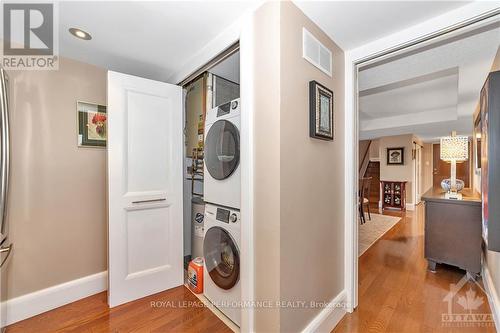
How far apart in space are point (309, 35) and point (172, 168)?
5.32 ft

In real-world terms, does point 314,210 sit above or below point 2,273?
above

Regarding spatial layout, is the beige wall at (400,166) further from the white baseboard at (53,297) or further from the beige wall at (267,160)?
the white baseboard at (53,297)

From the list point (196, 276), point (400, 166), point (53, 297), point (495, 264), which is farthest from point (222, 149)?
point (400, 166)

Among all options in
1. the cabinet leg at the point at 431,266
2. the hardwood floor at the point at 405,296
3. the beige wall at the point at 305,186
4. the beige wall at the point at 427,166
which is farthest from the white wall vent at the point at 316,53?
the beige wall at the point at 427,166

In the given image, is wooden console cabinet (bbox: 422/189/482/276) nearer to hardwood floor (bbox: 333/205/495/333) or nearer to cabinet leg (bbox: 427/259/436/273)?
cabinet leg (bbox: 427/259/436/273)

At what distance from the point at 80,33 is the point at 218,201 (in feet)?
5.29

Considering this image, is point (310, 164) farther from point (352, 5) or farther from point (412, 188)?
point (412, 188)

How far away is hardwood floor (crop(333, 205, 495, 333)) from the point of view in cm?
168

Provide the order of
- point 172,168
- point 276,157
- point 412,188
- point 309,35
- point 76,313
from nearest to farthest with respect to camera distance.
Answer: point 276,157, point 309,35, point 76,313, point 172,168, point 412,188

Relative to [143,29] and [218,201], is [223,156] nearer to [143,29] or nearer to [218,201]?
[218,201]

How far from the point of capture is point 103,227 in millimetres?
2225

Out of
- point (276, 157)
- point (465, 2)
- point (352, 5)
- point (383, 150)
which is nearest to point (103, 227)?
point (276, 157)

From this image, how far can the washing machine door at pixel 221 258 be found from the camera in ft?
5.42

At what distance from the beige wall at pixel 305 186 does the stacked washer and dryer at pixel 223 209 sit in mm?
434
